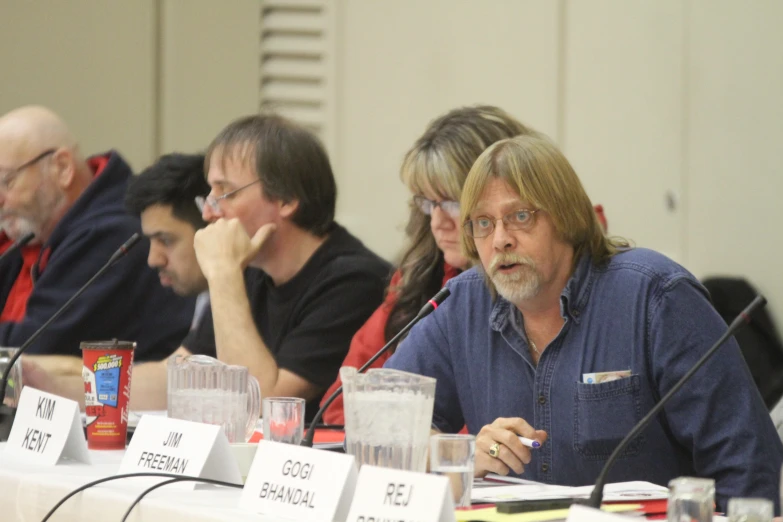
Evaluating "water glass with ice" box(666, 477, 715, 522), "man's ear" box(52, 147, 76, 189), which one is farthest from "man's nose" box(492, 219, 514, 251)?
"man's ear" box(52, 147, 76, 189)

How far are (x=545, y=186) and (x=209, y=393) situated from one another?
0.71 meters

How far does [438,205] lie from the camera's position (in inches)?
105

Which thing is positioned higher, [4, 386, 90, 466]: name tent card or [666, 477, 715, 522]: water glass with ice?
[666, 477, 715, 522]: water glass with ice

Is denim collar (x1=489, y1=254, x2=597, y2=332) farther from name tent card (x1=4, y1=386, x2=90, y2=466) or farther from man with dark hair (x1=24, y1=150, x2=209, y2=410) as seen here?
man with dark hair (x1=24, y1=150, x2=209, y2=410)

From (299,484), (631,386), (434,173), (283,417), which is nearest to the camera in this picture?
(299,484)

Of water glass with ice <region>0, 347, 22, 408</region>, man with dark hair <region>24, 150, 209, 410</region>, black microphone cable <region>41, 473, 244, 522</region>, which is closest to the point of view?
black microphone cable <region>41, 473, 244, 522</region>

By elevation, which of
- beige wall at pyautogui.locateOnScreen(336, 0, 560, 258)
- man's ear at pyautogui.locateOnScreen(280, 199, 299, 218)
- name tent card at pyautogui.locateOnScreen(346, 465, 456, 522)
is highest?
beige wall at pyautogui.locateOnScreen(336, 0, 560, 258)

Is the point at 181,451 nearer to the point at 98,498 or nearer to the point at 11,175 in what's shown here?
the point at 98,498

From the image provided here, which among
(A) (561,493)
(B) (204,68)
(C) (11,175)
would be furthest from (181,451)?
(B) (204,68)

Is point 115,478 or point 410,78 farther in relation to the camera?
point 410,78

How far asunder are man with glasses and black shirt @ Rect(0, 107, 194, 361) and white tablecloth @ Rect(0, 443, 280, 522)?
1.46 m

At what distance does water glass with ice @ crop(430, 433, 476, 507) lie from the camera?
1.46 m

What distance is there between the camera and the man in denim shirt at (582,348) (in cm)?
195

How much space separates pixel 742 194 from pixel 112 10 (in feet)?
7.99
